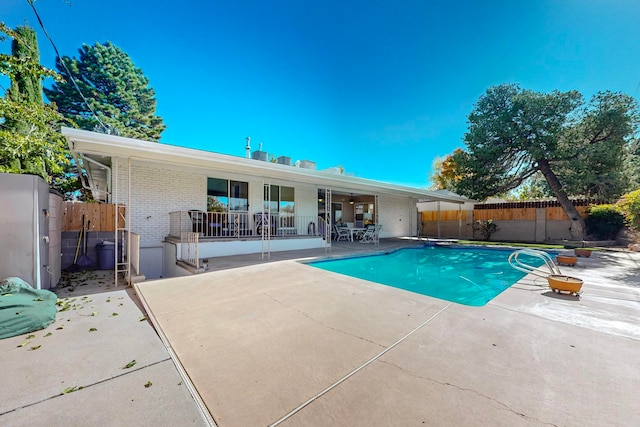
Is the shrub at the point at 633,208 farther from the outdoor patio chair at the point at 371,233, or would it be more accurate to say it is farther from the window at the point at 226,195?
the window at the point at 226,195

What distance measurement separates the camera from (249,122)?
1653 centimetres

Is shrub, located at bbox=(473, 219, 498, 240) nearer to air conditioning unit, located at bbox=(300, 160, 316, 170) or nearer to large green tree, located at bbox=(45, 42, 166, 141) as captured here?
Answer: air conditioning unit, located at bbox=(300, 160, 316, 170)

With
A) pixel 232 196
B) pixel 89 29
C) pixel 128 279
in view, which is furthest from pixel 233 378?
pixel 89 29

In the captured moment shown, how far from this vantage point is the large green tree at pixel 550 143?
10.8 metres

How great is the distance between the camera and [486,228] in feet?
48.9

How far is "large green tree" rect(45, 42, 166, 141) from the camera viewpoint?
1700 cm

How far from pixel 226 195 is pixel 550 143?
1473cm

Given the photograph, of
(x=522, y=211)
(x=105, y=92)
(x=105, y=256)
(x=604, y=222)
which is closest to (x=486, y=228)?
(x=522, y=211)

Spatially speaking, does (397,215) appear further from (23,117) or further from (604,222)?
(23,117)

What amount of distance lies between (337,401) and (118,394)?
5.26 feet

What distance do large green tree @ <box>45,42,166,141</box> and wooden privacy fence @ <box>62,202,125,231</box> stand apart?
12.6 metres

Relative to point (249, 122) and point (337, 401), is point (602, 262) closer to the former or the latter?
point (337, 401)

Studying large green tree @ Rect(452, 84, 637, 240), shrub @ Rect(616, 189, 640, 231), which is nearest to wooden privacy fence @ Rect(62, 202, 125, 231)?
shrub @ Rect(616, 189, 640, 231)

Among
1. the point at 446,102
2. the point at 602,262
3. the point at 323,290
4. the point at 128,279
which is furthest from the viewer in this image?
the point at 446,102
